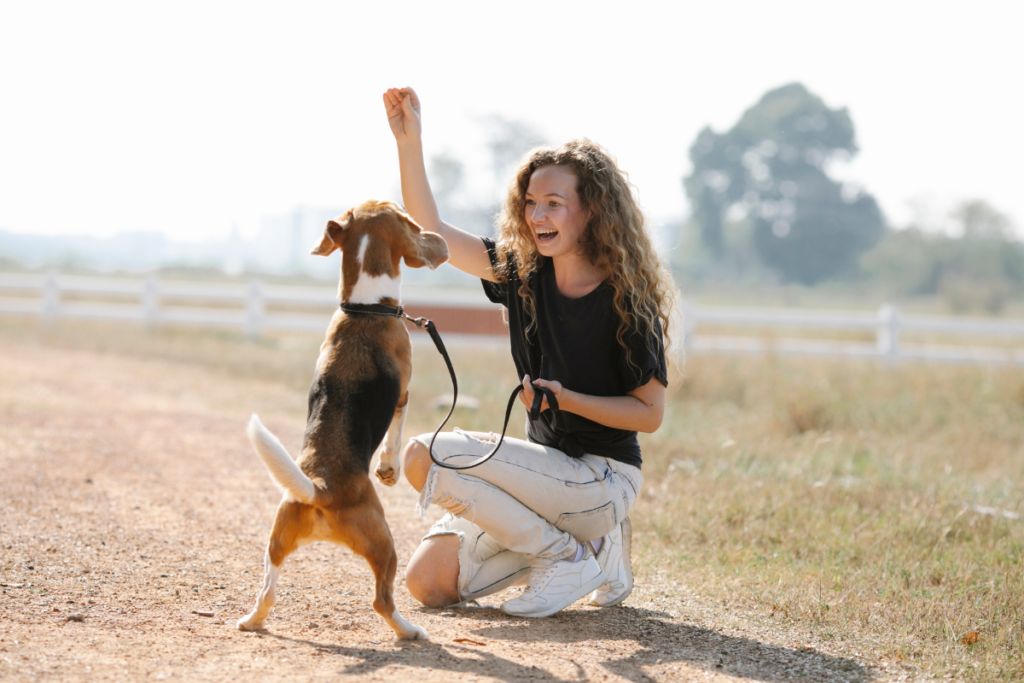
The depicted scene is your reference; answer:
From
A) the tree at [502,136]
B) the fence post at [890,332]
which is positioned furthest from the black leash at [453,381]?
the tree at [502,136]

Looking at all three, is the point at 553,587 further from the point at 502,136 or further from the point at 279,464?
the point at 502,136

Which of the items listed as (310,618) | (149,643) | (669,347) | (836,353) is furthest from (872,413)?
(149,643)

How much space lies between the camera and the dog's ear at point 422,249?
322cm

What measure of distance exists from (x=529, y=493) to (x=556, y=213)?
1.14m

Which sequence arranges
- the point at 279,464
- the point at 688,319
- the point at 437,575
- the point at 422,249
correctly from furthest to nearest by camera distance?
the point at 688,319 < the point at 437,575 < the point at 422,249 < the point at 279,464

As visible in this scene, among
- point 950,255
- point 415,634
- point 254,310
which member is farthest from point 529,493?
point 950,255

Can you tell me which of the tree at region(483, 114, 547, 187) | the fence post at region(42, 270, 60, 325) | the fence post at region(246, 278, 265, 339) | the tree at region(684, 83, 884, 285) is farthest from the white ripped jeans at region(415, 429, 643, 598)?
the tree at region(684, 83, 884, 285)

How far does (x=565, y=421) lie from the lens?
3.57 meters

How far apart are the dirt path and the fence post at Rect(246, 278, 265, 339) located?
9.42 metres

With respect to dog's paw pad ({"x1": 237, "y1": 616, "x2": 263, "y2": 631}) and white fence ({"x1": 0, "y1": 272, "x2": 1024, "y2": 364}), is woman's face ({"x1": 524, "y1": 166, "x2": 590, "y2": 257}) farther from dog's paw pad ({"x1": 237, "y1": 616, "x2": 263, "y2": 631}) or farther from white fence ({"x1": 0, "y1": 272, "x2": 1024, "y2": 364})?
white fence ({"x1": 0, "y1": 272, "x2": 1024, "y2": 364})

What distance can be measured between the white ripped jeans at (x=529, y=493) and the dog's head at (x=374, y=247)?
748mm

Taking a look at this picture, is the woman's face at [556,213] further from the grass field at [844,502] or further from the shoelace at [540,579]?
the shoelace at [540,579]

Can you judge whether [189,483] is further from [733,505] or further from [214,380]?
[214,380]

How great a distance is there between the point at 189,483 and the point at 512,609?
2940 mm
